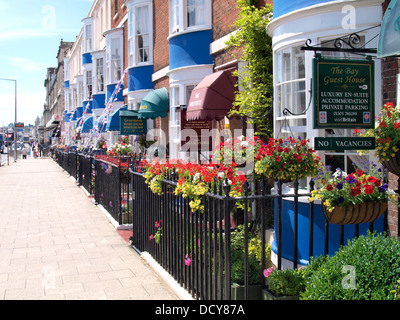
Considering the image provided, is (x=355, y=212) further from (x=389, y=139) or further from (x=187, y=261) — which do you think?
(x=187, y=261)

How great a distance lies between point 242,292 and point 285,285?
1.55 feet

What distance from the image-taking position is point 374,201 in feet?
13.5

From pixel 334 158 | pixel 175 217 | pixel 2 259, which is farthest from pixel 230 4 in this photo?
pixel 2 259

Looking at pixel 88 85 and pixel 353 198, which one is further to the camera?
pixel 88 85

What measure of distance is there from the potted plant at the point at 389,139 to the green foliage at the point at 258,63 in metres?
3.37

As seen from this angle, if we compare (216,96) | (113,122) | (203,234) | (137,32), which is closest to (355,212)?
(203,234)

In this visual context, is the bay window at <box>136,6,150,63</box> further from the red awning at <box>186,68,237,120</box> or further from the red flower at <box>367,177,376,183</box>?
the red flower at <box>367,177,376,183</box>

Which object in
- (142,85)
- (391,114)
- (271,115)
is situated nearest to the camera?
(391,114)

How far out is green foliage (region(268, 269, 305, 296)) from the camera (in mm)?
4121

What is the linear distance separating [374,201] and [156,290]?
9.26ft

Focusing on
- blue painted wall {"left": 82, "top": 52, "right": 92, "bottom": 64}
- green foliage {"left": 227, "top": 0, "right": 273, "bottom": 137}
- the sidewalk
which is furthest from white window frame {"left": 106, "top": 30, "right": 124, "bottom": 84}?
green foliage {"left": 227, "top": 0, "right": 273, "bottom": 137}

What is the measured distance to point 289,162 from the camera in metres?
5.19

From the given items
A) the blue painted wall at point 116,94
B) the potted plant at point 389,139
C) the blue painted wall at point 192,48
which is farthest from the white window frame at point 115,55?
the potted plant at point 389,139

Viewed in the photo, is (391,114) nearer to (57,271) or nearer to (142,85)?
(57,271)
